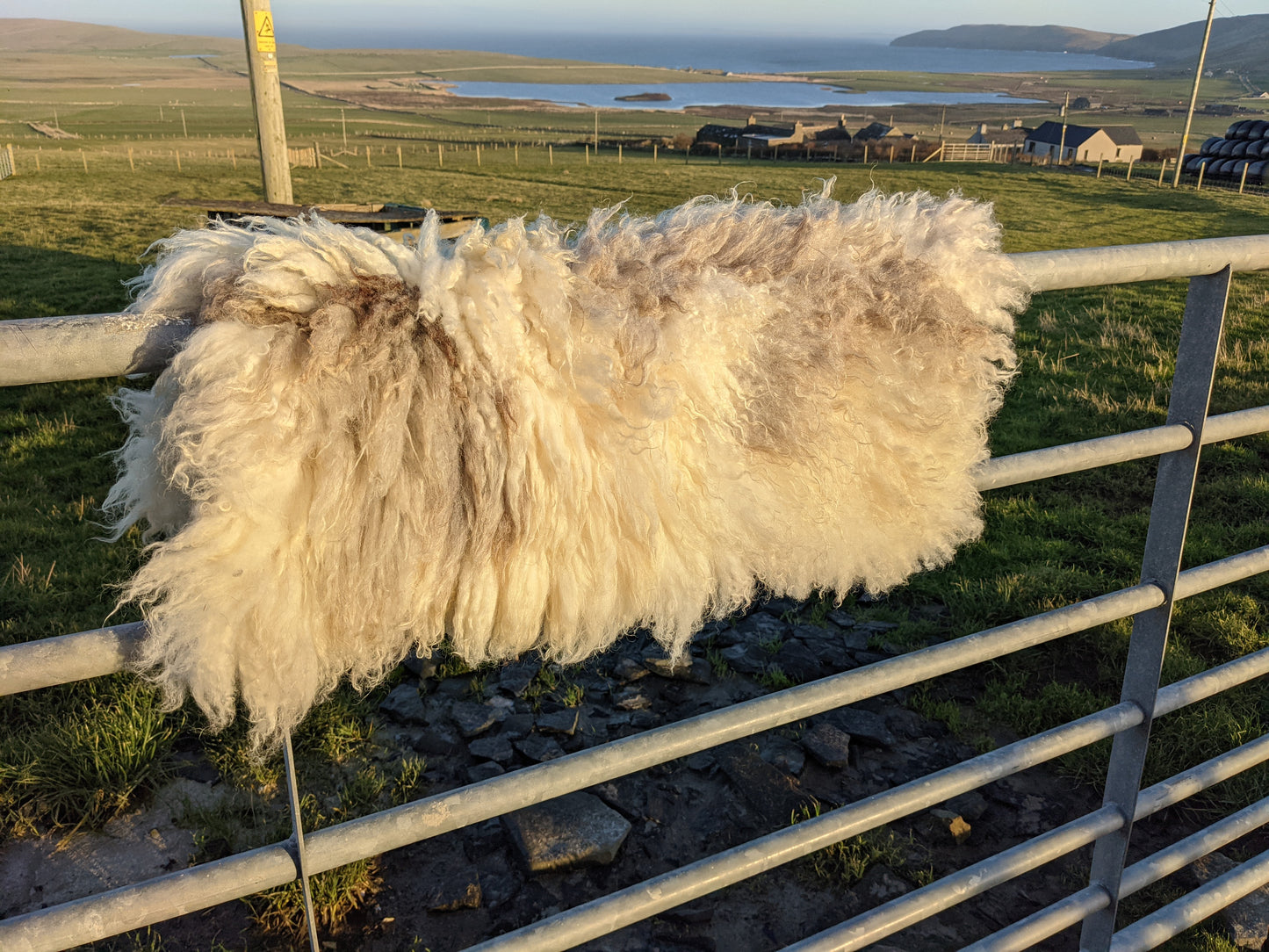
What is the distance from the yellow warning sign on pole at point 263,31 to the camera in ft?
30.1

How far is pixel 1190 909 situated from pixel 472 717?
2396 millimetres

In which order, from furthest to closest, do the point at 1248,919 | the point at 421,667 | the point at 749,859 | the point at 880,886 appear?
the point at 421,667, the point at 880,886, the point at 1248,919, the point at 749,859

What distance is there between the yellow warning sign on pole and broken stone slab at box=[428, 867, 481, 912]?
30.6 feet

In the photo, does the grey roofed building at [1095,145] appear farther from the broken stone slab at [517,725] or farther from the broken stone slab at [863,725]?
the broken stone slab at [517,725]

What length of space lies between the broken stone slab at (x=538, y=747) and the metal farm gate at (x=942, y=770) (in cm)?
181

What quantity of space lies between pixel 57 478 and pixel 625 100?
11336cm

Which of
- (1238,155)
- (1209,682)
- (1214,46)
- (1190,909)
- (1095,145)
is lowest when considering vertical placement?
(1190,909)

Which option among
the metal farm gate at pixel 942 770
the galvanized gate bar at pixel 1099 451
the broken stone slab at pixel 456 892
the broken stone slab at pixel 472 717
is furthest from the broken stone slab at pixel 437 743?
the galvanized gate bar at pixel 1099 451

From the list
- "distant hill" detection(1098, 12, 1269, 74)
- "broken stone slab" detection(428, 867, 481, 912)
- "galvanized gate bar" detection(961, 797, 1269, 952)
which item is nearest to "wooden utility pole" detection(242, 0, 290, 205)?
"broken stone slab" detection(428, 867, 481, 912)

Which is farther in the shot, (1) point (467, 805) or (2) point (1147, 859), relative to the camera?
(2) point (1147, 859)

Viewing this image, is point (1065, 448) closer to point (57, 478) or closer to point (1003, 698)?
point (1003, 698)

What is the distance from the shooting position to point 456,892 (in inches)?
102

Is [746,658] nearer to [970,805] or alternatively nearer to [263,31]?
[970,805]

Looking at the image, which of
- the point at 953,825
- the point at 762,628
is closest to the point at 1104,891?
the point at 953,825
